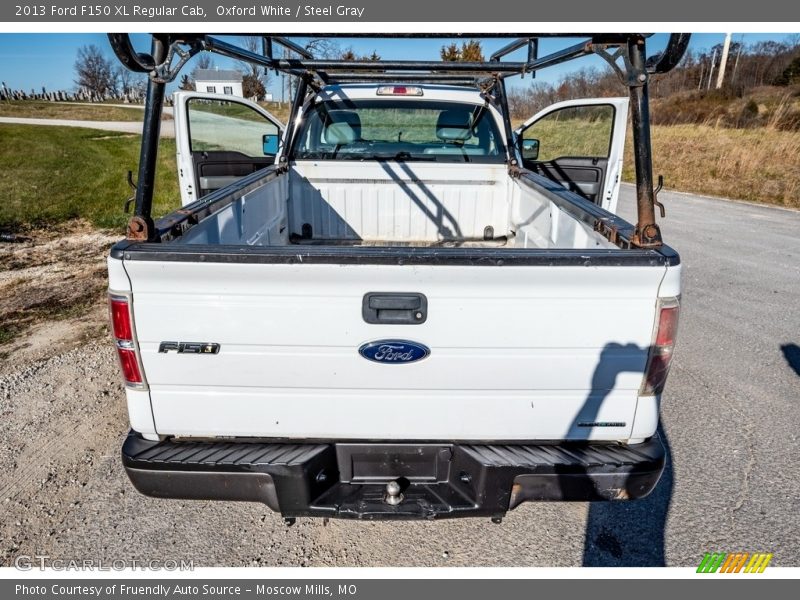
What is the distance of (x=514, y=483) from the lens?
6.93 ft

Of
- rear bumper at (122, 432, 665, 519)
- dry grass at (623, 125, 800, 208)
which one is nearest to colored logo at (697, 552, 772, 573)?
rear bumper at (122, 432, 665, 519)

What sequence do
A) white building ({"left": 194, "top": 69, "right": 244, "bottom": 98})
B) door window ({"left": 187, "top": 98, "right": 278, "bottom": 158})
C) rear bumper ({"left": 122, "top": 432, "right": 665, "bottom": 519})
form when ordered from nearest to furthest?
rear bumper ({"left": 122, "top": 432, "right": 665, "bottom": 519}), door window ({"left": 187, "top": 98, "right": 278, "bottom": 158}), white building ({"left": 194, "top": 69, "right": 244, "bottom": 98})

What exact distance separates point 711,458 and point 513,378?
6.72ft

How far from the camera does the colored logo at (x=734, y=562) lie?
2.56m

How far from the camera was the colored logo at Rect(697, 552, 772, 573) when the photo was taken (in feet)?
8.40

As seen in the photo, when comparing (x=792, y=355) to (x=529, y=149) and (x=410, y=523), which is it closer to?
(x=529, y=149)

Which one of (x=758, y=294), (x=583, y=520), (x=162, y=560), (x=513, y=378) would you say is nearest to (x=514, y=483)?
(x=513, y=378)

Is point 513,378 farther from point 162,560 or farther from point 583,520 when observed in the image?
point 162,560

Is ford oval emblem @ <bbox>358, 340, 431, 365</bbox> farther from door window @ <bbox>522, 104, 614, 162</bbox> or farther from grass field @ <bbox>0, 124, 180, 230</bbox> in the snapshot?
grass field @ <bbox>0, 124, 180, 230</bbox>

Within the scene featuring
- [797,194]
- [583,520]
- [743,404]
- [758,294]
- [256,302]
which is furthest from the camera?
[797,194]

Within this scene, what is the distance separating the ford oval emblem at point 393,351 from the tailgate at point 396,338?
2 cm

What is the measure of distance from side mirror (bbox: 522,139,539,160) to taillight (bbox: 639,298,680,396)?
9.96ft

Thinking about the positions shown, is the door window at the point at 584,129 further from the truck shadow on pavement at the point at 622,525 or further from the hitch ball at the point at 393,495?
the hitch ball at the point at 393,495

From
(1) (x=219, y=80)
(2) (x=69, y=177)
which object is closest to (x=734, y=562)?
(1) (x=219, y=80)
